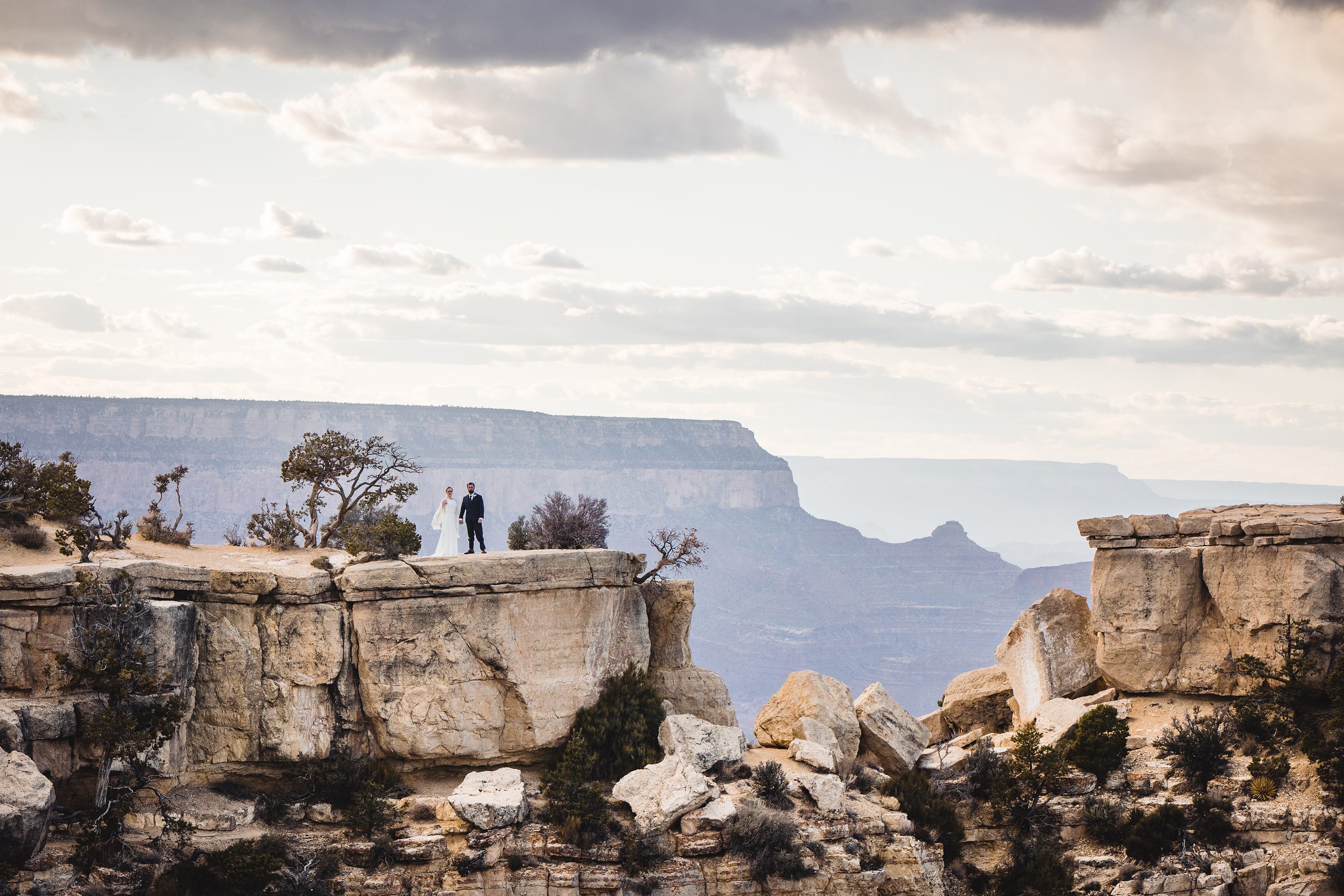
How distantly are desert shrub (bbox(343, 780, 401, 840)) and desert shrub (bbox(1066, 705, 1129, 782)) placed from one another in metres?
Result: 18.7

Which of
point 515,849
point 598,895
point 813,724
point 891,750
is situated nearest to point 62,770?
point 515,849

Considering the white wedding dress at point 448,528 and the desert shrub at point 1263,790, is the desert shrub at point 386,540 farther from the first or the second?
the desert shrub at point 1263,790

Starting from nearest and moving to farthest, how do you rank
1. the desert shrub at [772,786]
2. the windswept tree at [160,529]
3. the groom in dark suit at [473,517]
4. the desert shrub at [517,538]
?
the desert shrub at [772,786] < the windswept tree at [160,529] < the groom in dark suit at [473,517] < the desert shrub at [517,538]

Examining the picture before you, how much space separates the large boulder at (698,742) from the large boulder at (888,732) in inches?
194

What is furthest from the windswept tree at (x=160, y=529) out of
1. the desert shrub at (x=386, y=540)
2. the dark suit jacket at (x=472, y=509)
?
the dark suit jacket at (x=472, y=509)

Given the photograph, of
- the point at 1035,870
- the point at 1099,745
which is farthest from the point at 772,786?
the point at 1099,745

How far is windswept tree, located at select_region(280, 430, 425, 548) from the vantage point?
1502 inches

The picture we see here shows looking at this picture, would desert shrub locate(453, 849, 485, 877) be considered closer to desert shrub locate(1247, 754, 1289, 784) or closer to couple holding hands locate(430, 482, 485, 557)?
couple holding hands locate(430, 482, 485, 557)

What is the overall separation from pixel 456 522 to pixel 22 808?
14681 millimetres

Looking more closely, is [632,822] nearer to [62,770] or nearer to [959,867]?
[959,867]

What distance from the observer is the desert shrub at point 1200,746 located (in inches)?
1318

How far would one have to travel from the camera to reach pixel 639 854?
30.4m

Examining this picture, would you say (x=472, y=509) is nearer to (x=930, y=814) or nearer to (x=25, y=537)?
(x=25, y=537)

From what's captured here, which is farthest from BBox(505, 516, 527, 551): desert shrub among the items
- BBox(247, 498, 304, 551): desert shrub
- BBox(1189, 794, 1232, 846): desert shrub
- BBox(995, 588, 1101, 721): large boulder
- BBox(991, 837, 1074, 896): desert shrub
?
BBox(1189, 794, 1232, 846): desert shrub
